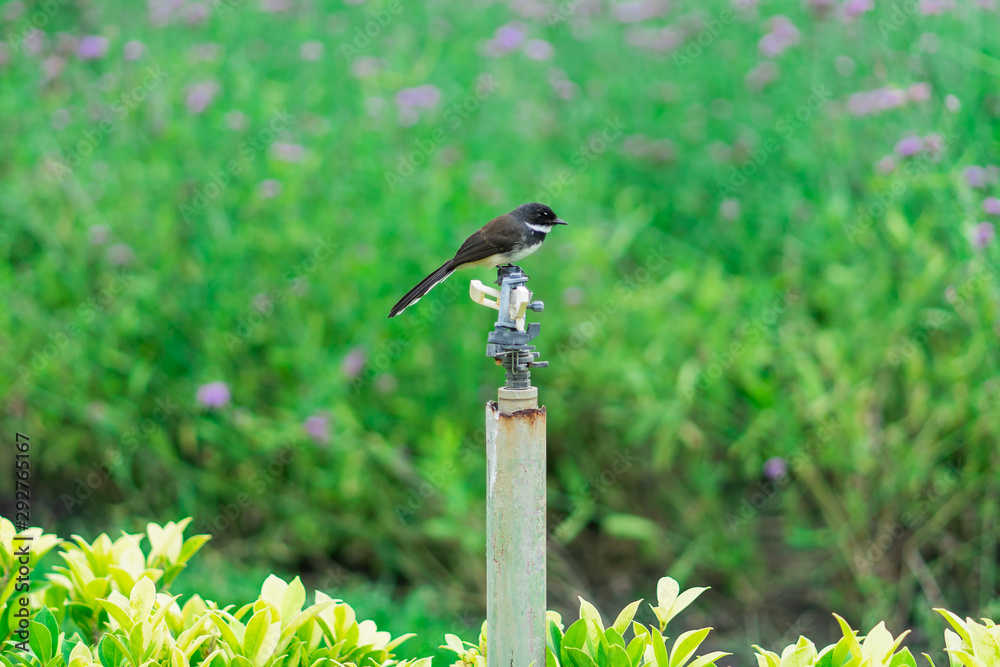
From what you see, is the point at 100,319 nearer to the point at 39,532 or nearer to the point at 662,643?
the point at 39,532

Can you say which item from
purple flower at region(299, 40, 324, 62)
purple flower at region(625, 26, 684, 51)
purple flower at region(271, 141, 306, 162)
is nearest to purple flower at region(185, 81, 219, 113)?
purple flower at region(271, 141, 306, 162)

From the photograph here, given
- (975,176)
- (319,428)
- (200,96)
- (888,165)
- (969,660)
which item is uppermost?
(200,96)

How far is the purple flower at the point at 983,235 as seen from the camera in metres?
3.09

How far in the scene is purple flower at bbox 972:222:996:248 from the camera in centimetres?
309

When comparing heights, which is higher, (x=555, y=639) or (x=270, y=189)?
(x=270, y=189)

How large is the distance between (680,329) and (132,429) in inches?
87.4

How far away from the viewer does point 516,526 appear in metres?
1.62

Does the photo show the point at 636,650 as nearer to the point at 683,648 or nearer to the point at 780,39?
the point at 683,648

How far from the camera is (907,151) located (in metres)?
3.32

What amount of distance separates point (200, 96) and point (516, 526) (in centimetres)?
336

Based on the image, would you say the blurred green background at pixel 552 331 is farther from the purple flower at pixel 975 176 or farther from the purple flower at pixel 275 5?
the purple flower at pixel 275 5

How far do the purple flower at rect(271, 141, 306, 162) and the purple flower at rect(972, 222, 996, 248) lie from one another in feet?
8.62

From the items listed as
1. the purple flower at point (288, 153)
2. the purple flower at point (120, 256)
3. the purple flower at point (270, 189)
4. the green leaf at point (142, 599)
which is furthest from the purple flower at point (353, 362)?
the green leaf at point (142, 599)

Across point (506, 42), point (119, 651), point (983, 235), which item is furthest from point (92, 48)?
point (983, 235)
